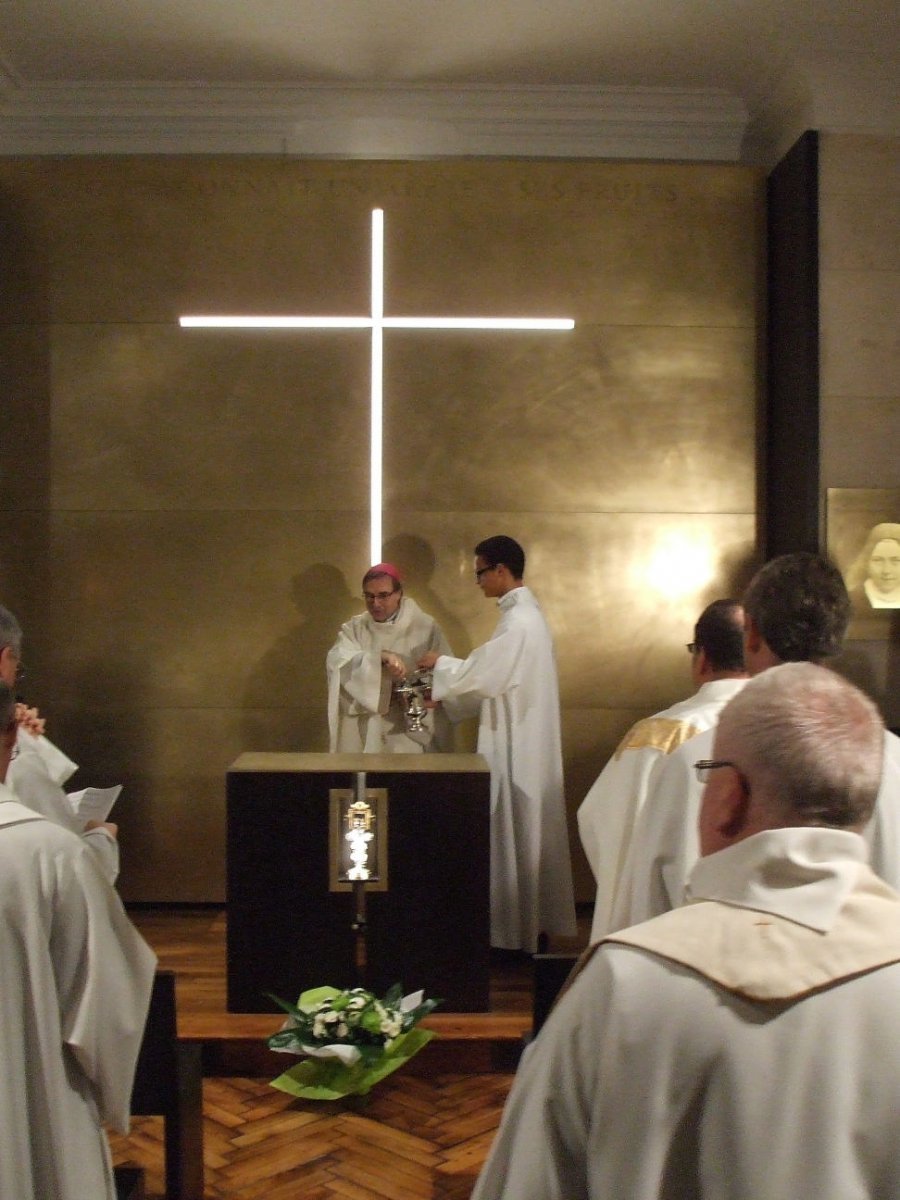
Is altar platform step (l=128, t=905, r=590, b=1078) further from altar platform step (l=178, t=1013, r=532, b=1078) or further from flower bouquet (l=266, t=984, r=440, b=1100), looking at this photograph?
flower bouquet (l=266, t=984, r=440, b=1100)

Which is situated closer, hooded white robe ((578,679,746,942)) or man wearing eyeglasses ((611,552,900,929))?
man wearing eyeglasses ((611,552,900,929))

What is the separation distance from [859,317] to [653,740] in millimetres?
3566

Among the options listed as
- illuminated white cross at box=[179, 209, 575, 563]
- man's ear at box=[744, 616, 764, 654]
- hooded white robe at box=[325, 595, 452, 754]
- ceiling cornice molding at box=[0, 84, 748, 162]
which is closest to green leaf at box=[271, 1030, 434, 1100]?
hooded white robe at box=[325, 595, 452, 754]

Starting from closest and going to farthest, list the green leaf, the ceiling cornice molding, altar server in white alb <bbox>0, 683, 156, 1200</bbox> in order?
altar server in white alb <bbox>0, 683, 156, 1200</bbox>
the green leaf
the ceiling cornice molding

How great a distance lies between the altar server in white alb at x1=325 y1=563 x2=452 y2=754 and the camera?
5.60 meters

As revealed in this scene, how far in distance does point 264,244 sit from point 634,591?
2453 millimetres

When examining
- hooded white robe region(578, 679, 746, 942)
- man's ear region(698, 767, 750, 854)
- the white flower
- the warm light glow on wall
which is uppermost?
the warm light glow on wall

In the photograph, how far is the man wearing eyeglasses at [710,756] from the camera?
2.04m

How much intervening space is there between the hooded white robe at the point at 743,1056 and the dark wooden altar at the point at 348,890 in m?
3.20

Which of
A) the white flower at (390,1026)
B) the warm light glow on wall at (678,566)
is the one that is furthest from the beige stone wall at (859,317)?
the white flower at (390,1026)

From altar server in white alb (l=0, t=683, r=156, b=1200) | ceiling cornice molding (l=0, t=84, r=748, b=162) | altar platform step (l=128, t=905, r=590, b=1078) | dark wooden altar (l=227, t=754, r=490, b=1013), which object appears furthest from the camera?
ceiling cornice molding (l=0, t=84, r=748, b=162)

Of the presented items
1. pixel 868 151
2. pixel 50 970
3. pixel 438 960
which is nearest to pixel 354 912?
pixel 438 960

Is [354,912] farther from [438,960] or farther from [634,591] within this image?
[634,591]

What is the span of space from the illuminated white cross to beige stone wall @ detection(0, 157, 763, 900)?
0.30ft
